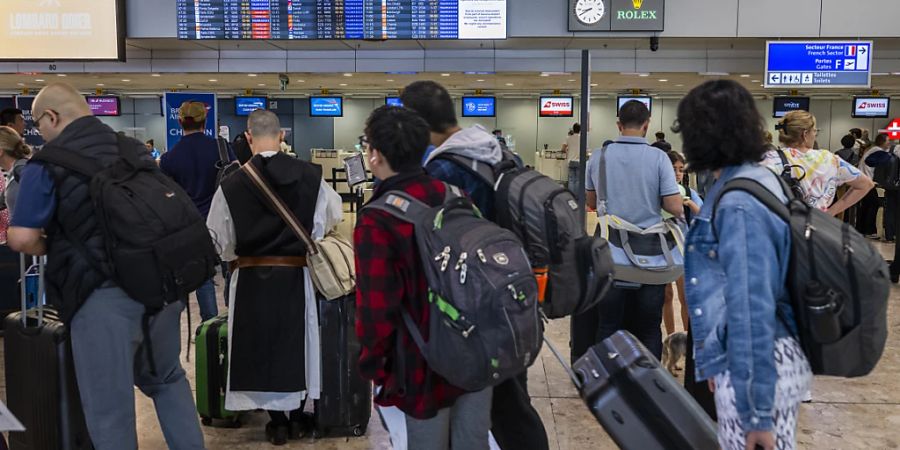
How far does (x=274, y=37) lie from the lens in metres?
8.67

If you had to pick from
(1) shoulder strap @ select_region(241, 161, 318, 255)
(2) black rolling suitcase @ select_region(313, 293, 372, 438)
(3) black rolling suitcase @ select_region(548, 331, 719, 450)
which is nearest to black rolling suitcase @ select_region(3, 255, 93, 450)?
(1) shoulder strap @ select_region(241, 161, 318, 255)

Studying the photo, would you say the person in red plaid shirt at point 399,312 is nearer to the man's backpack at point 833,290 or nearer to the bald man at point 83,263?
the man's backpack at point 833,290

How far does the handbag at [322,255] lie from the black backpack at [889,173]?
718 centimetres

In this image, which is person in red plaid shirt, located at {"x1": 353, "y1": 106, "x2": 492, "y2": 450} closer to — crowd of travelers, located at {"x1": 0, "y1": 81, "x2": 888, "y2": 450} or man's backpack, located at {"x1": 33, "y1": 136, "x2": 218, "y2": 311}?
crowd of travelers, located at {"x1": 0, "y1": 81, "x2": 888, "y2": 450}

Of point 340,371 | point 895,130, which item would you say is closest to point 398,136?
point 340,371

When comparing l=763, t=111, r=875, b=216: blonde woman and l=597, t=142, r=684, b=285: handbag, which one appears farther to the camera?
l=763, t=111, r=875, b=216: blonde woman

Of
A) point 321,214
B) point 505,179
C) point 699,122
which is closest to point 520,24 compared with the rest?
point 321,214

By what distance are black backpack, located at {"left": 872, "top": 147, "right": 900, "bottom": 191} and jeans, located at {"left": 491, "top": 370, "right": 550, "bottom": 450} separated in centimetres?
743

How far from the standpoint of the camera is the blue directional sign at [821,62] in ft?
28.5


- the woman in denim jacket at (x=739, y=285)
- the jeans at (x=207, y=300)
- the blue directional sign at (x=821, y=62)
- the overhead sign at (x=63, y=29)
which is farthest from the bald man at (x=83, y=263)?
the blue directional sign at (x=821, y=62)

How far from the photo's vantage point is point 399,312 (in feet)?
6.70

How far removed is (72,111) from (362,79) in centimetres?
1420

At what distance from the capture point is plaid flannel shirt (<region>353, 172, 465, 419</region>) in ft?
6.50

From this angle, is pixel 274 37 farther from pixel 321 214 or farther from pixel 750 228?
pixel 750 228
